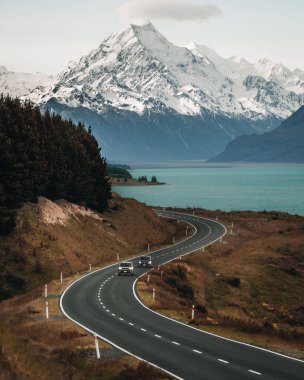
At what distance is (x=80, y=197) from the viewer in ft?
301

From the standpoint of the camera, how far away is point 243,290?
6369 cm

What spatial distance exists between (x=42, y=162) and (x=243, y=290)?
95.7ft

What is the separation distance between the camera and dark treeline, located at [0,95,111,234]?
66.8m

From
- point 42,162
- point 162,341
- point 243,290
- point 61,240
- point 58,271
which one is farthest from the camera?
point 42,162

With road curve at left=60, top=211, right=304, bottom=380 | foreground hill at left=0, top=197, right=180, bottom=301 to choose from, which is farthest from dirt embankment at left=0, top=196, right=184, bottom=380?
road curve at left=60, top=211, right=304, bottom=380

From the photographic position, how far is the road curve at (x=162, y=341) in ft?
88.2

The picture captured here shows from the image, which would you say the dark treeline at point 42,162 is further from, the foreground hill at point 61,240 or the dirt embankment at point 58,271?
the dirt embankment at point 58,271

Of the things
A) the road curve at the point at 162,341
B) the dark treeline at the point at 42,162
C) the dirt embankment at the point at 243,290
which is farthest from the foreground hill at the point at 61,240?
the dirt embankment at the point at 243,290

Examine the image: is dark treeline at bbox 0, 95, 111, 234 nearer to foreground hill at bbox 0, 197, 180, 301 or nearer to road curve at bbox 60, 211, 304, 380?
foreground hill at bbox 0, 197, 180, 301

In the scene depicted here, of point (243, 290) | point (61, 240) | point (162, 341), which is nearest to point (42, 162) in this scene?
point (61, 240)

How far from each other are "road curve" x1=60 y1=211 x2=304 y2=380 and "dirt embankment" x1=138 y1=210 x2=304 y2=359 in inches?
69.4

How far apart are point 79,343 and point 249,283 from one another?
37.1 meters

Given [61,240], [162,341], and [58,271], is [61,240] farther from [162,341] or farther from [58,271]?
[162,341]

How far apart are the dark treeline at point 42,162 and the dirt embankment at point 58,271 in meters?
2.45
